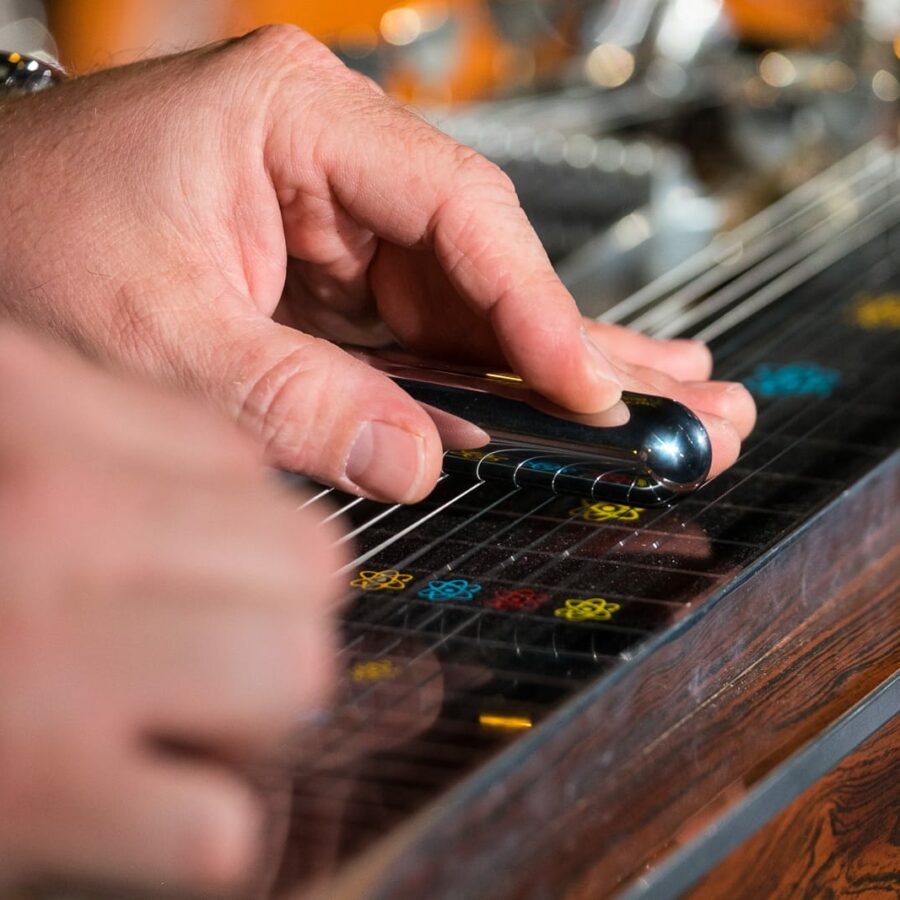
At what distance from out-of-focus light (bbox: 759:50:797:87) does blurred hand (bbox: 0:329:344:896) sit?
3.33 feet

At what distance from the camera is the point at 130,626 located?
1.26 ft

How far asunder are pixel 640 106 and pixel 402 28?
26cm

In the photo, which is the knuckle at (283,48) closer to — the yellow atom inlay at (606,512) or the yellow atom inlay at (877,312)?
the yellow atom inlay at (606,512)

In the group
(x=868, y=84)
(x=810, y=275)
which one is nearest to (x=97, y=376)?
(x=810, y=275)

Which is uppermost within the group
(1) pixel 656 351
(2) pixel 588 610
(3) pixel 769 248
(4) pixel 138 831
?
(3) pixel 769 248

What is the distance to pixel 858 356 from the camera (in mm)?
828

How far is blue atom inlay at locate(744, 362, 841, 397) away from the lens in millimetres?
773

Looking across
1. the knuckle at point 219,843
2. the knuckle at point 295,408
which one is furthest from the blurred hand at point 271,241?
the knuckle at point 219,843

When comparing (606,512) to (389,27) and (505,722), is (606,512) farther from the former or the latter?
(389,27)

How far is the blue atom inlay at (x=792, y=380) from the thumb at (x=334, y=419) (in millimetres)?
256

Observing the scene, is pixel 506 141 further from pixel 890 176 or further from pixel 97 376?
pixel 97 376

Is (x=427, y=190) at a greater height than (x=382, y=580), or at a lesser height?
greater

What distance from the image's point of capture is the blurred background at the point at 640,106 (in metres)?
1.17

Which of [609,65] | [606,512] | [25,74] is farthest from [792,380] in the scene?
[609,65]
